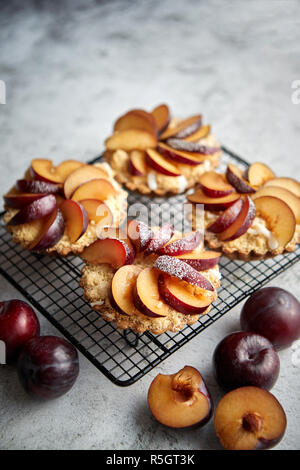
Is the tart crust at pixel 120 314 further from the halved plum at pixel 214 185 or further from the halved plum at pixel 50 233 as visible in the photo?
the halved plum at pixel 214 185

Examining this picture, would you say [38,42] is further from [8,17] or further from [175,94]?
[175,94]

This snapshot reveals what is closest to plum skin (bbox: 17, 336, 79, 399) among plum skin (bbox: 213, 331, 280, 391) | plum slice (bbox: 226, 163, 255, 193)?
plum skin (bbox: 213, 331, 280, 391)

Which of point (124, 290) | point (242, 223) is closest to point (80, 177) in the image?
point (124, 290)

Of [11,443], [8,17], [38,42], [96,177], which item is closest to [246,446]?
[11,443]

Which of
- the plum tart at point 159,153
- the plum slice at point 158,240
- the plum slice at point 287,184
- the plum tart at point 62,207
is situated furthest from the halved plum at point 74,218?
the plum slice at point 287,184

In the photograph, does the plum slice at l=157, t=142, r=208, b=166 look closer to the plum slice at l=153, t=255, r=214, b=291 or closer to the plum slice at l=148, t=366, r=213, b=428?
the plum slice at l=153, t=255, r=214, b=291

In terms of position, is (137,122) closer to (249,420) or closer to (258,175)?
(258,175)
